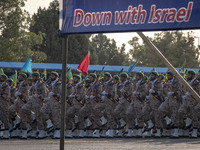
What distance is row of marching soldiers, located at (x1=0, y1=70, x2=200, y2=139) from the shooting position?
14734 millimetres

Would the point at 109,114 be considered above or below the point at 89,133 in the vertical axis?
above

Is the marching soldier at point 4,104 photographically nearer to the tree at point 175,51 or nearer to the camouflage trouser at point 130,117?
the camouflage trouser at point 130,117

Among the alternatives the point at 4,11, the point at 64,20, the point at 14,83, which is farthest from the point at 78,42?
the point at 64,20

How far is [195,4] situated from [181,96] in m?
10.6

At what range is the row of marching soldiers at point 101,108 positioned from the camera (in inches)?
580

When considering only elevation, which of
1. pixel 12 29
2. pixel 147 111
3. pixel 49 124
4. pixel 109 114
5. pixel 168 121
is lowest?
pixel 49 124

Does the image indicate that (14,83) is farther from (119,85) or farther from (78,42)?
(78,42)

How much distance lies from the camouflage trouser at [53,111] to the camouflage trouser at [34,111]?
14 centimetres

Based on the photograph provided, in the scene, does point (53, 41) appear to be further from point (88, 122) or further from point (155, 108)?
point (155, 108)

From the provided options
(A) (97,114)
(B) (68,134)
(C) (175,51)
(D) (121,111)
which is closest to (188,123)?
(D) (121,111)

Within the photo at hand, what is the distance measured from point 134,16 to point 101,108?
419 inches

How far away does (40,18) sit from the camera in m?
62.0

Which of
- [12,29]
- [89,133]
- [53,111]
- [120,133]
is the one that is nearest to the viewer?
[53,111]

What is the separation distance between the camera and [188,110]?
15.1 metres
